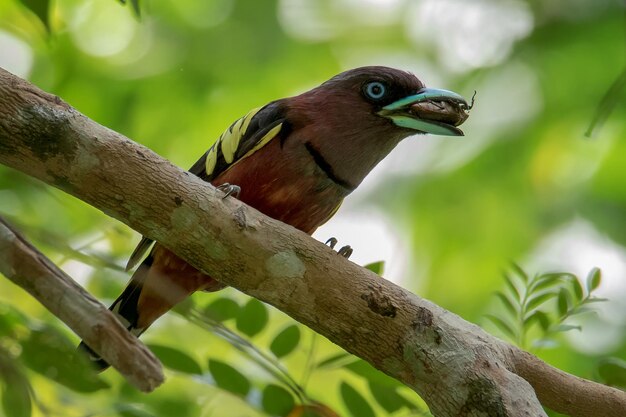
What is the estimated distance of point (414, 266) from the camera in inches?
313

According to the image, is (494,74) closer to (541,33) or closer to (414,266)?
(541,33)

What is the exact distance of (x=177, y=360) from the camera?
3.43 metres

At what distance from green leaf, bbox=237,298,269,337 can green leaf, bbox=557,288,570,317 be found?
1.08 m

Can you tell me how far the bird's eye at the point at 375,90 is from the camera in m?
4.04

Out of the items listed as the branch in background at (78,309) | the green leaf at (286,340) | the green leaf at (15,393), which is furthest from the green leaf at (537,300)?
the green leaf at (15,393)

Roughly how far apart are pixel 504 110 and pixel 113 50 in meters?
3.30

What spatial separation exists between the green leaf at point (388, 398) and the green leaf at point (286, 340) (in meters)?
0.32

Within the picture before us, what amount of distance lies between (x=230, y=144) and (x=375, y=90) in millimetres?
666

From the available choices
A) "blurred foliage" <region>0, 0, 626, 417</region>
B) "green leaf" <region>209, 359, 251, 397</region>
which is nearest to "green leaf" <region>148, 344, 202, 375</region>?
"green leaf" <region>209, 359, 251, 397</region>

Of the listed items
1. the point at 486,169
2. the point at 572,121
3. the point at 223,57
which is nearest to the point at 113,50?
the point at 223,57

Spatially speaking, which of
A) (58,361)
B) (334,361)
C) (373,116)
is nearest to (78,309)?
(58,361)

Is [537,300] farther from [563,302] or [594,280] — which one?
[594,280]

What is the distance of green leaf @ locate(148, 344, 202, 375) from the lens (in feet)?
11.2

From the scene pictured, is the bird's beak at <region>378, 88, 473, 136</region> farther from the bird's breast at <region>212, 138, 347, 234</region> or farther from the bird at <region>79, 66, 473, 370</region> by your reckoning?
the bird's breast at <region>212, 138, 347, 234</region>
